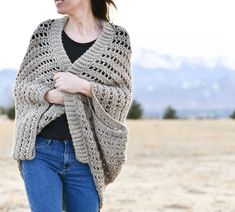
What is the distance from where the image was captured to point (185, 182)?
10.2 meters

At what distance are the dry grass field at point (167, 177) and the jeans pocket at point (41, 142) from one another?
4.09 meters

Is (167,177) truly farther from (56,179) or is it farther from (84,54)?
(56,179)

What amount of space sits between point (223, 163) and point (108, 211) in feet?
17.5

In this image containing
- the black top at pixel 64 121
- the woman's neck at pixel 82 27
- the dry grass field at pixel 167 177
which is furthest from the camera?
the dry grass field at pixel 167 177

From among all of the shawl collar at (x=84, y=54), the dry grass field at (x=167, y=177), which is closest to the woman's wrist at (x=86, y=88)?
the shawl collar at (x=84, y=54)

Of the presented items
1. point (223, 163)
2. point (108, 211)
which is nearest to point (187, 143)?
point (223, 163)

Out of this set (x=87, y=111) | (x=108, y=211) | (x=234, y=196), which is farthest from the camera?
(x=234, y=196)

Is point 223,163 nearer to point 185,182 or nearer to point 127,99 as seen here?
point 185,182

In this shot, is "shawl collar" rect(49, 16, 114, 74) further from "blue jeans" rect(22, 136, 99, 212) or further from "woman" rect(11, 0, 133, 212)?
"blue jeans" rect(22, 136, 99, 212)

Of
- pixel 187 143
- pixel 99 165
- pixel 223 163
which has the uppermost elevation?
pixel 99 165

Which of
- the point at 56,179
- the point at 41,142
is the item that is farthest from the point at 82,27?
the point at 56,179

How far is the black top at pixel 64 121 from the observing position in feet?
12.0

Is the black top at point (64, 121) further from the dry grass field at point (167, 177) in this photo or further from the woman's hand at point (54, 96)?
the dry grass field at point (167, 177)

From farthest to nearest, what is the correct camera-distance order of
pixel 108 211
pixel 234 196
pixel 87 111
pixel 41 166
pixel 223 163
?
pixel 223 163, pixel 234 196, pixel 108 211, pixel 87 111, pixel 41 166
